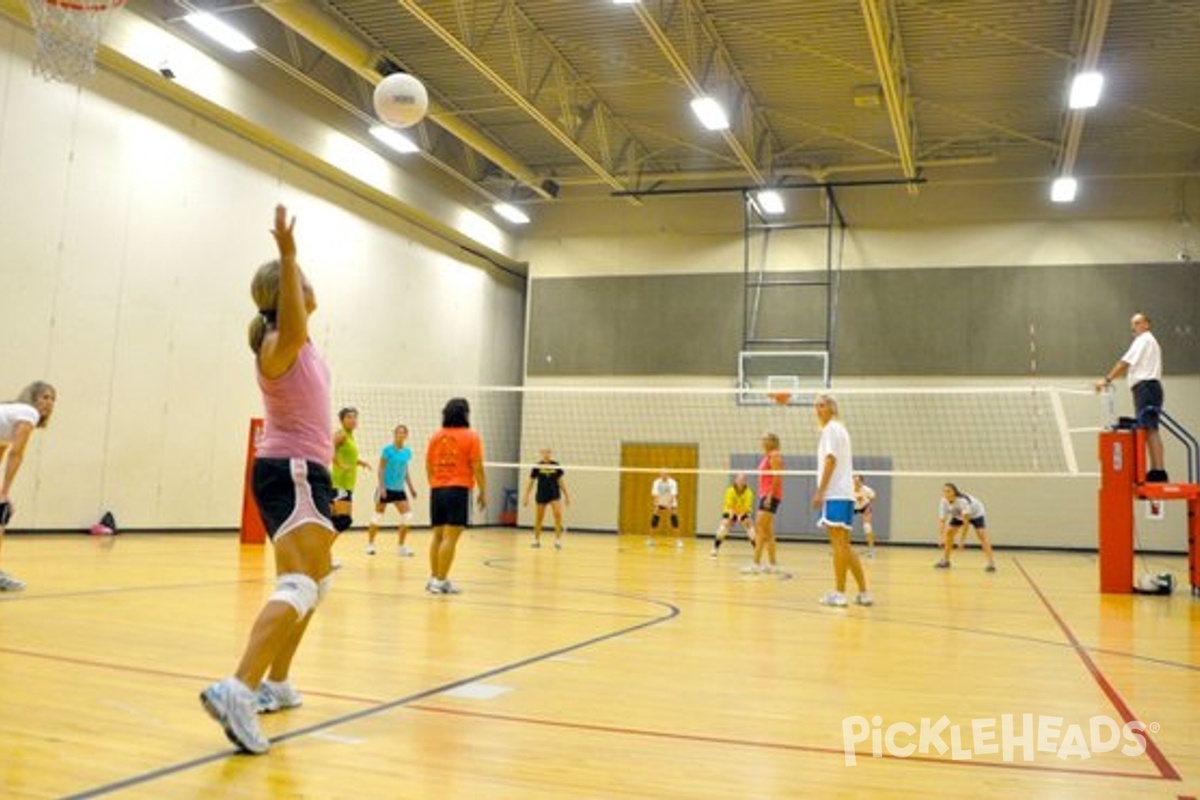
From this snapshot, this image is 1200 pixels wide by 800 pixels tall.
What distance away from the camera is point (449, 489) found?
26.5 feet

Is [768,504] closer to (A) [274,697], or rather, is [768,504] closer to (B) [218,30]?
(A) [274,697]

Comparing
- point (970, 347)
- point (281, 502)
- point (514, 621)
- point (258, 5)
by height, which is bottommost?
point (514, 621)

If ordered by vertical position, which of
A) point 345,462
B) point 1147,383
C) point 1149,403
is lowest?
point 345,462

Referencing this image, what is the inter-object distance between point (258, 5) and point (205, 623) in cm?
1067

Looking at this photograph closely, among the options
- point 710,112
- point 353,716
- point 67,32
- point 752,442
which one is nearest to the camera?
point 353,716

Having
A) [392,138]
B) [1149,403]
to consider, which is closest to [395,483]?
[392,138]

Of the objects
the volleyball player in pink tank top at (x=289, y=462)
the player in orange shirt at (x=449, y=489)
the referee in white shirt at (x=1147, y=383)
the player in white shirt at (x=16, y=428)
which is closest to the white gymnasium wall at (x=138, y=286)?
the player in white shirt at (x=16, y=428)

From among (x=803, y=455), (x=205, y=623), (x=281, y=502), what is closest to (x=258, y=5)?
(x=205, y=623)

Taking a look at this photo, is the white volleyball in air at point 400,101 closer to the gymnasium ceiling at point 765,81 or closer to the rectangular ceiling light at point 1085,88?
the gymnasium ceiling at point 765,81

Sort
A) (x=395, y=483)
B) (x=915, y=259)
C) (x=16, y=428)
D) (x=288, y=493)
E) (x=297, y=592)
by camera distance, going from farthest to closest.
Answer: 1. (x=915, y=259)
2. (x=395, y=483)
3. (x=16, y=428)
4. (x=288, y=493)
5. (x=297, y=592)

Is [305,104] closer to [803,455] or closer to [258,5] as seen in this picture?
[258,5]

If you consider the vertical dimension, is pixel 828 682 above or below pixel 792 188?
below

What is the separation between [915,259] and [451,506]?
16.7 m

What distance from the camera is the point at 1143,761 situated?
3.39m
